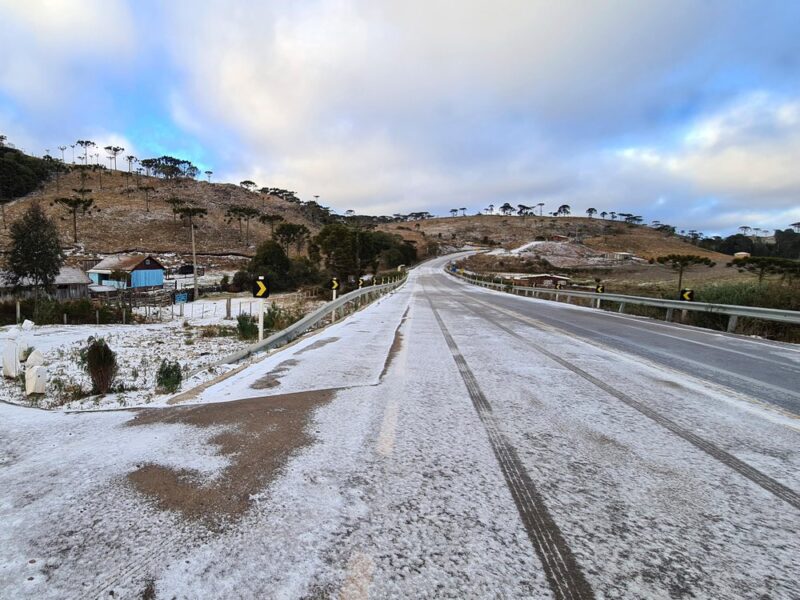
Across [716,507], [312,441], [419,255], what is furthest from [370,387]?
[419,255]

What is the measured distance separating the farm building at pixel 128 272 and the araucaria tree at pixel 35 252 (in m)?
16.6

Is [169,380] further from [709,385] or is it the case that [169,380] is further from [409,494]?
[709,385]

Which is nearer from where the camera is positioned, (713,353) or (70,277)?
(713,353)

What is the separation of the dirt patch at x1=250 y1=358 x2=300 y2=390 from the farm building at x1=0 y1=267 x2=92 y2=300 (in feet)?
147

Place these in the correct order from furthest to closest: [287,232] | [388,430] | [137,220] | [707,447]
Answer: [137,220], [287,232], [388,430], [707,447]

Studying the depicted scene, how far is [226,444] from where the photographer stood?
341cm

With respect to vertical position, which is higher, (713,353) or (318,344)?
(713,353)

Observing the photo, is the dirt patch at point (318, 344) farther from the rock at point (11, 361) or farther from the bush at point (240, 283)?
the bush at point (240, 283)

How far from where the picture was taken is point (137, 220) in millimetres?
95812

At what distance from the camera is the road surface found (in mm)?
1979

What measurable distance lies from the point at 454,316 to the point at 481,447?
Answer: 37.1 feet

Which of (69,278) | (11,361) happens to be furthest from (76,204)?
(11,361)

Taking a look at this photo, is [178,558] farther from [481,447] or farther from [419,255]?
[419,255]

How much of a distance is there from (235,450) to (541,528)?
230cm
